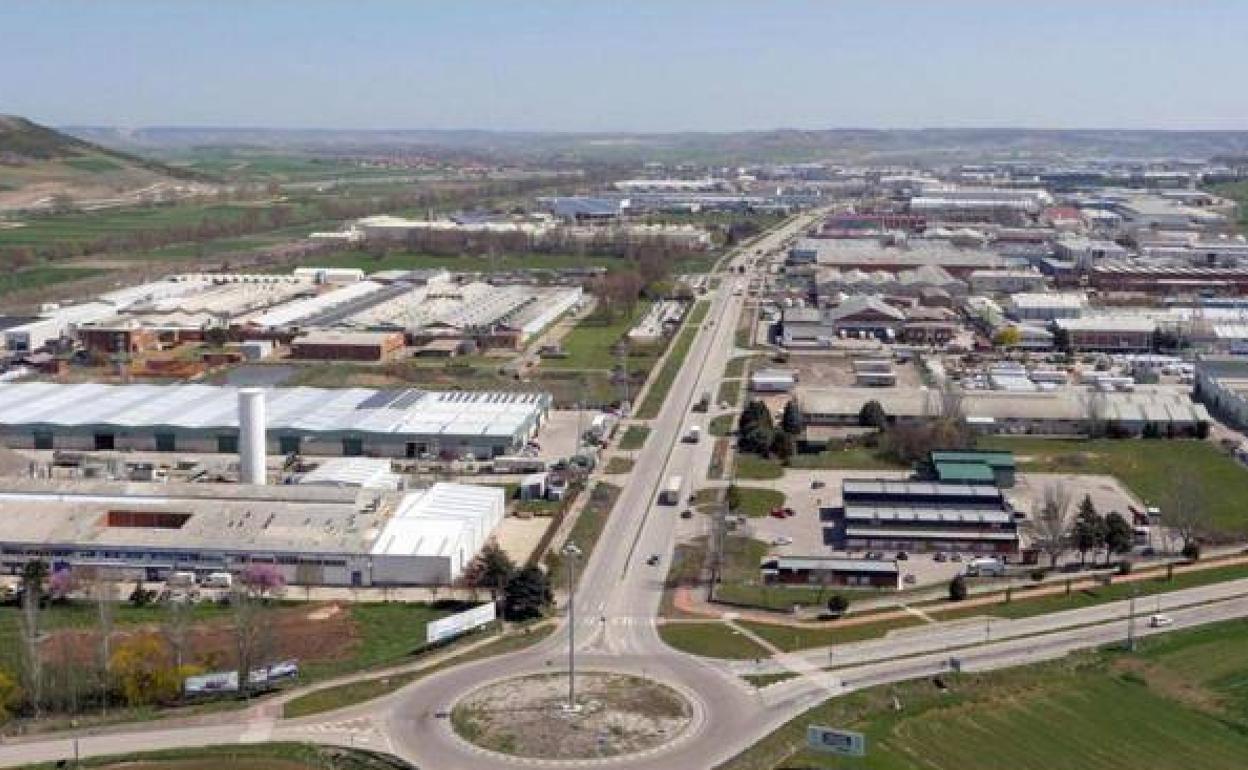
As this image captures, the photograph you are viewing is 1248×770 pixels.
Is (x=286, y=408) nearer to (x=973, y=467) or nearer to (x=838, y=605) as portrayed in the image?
(x=973, y=467)

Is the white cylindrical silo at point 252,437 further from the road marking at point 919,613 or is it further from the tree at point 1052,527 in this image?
the tree at point 1052,527

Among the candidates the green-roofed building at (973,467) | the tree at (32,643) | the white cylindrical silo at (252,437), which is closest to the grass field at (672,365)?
the green-roofed building at (973,467)

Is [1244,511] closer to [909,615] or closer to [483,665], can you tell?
[909,615]

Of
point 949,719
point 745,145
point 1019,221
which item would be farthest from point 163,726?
point 745,145

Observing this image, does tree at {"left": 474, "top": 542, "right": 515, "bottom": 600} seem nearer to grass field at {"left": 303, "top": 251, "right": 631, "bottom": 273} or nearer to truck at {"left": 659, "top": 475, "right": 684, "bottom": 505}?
Answer: truck at {"left": 659, "top": 475, "right": 684, "bottom": 505}

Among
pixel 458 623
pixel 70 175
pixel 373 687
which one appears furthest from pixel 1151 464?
pixel 70 175
